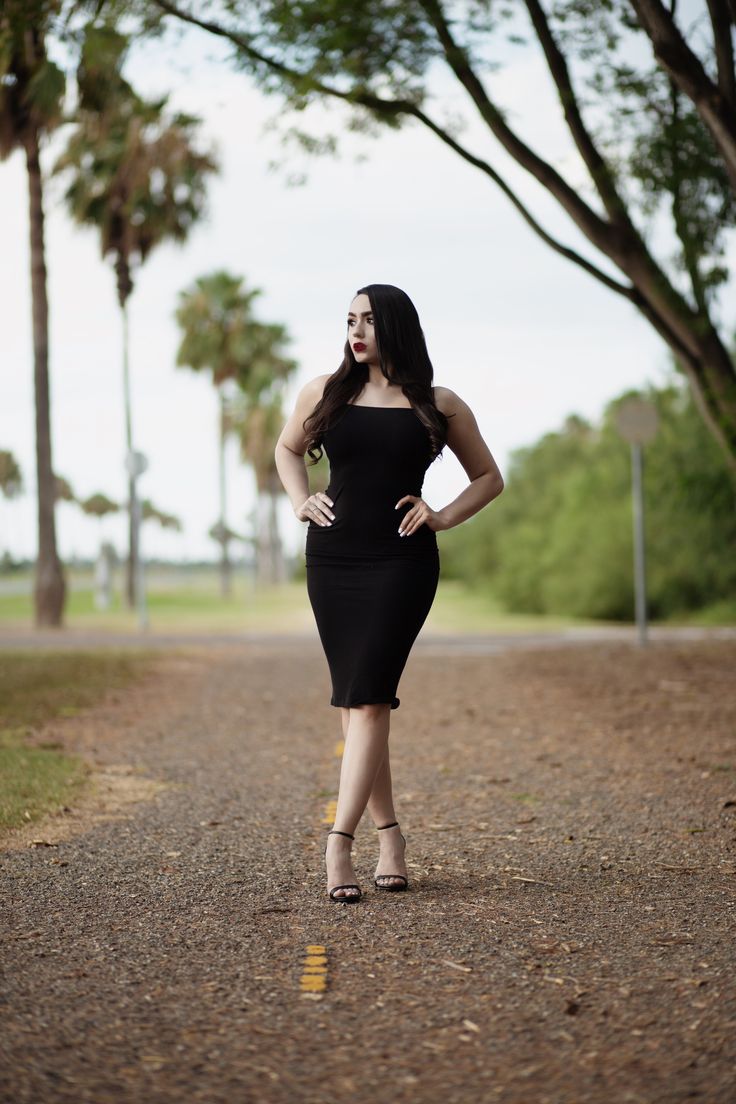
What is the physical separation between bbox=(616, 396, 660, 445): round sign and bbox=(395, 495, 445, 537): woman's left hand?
1130cm

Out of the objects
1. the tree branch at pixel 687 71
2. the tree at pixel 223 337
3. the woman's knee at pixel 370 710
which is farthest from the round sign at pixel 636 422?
the tree at pixel 223 337

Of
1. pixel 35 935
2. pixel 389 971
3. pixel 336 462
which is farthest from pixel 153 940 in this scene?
pixel 336 462

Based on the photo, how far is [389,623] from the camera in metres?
4.69

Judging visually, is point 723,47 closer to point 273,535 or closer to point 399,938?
point 399,938

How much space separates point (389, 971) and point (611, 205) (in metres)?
9.64

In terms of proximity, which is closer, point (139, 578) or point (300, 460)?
point (300, 460)

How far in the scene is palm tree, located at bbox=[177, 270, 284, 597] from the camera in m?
49.5

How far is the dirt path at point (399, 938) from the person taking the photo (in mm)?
3043

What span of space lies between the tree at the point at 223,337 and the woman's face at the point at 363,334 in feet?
145

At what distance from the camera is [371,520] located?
4703mm

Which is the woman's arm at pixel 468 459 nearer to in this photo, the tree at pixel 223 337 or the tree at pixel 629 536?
the tree at pixel 629 536

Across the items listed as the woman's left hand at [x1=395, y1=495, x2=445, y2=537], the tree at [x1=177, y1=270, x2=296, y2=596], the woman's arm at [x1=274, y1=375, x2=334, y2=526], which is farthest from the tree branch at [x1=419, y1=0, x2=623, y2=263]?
the tree at [x1=177, y1=270, x2=296, y2=596]

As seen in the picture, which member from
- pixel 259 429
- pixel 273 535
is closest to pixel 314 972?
pixel 259 429

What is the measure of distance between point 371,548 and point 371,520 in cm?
10
